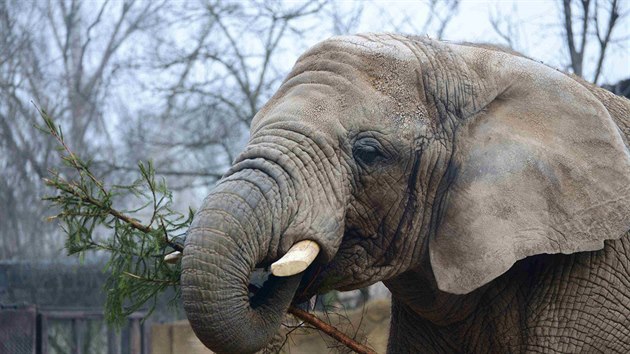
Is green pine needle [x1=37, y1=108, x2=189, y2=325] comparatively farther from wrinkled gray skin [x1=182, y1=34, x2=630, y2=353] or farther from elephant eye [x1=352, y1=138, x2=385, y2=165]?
elephant eye [x1=352, y1=138, x2=385, y2=165]

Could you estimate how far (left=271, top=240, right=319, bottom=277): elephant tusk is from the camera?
13.3 feet

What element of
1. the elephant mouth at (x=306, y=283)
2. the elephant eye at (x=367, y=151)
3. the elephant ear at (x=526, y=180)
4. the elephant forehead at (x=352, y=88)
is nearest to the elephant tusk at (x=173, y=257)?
the elephant mouth at (x=306, y=283)

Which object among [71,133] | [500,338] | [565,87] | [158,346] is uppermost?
[565,87]

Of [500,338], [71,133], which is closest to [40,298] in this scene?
[71,133]

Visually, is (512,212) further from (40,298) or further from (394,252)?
(40,298)

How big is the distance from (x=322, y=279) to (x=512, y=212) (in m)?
0.83

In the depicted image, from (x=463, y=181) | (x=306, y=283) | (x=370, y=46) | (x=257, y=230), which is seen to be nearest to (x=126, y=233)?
(x=306, y=283)

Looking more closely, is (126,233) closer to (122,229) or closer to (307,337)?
(122,229)

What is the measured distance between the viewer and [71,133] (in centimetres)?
2048

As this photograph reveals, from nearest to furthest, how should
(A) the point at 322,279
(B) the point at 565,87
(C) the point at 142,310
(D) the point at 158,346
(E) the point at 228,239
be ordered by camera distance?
1. (E) the point at 228,239
2. (A) the point at 322,279
3. (B) the point at 565,87
4. (D) the point at 158,346
5. (C) the point at 142,310

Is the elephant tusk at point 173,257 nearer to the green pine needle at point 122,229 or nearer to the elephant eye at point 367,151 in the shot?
the green pine needle at point 122,229

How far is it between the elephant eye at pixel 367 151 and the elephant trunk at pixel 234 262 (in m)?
0.45

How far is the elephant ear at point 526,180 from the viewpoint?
184 inches

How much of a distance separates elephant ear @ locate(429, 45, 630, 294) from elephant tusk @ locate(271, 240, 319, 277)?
0.69m
